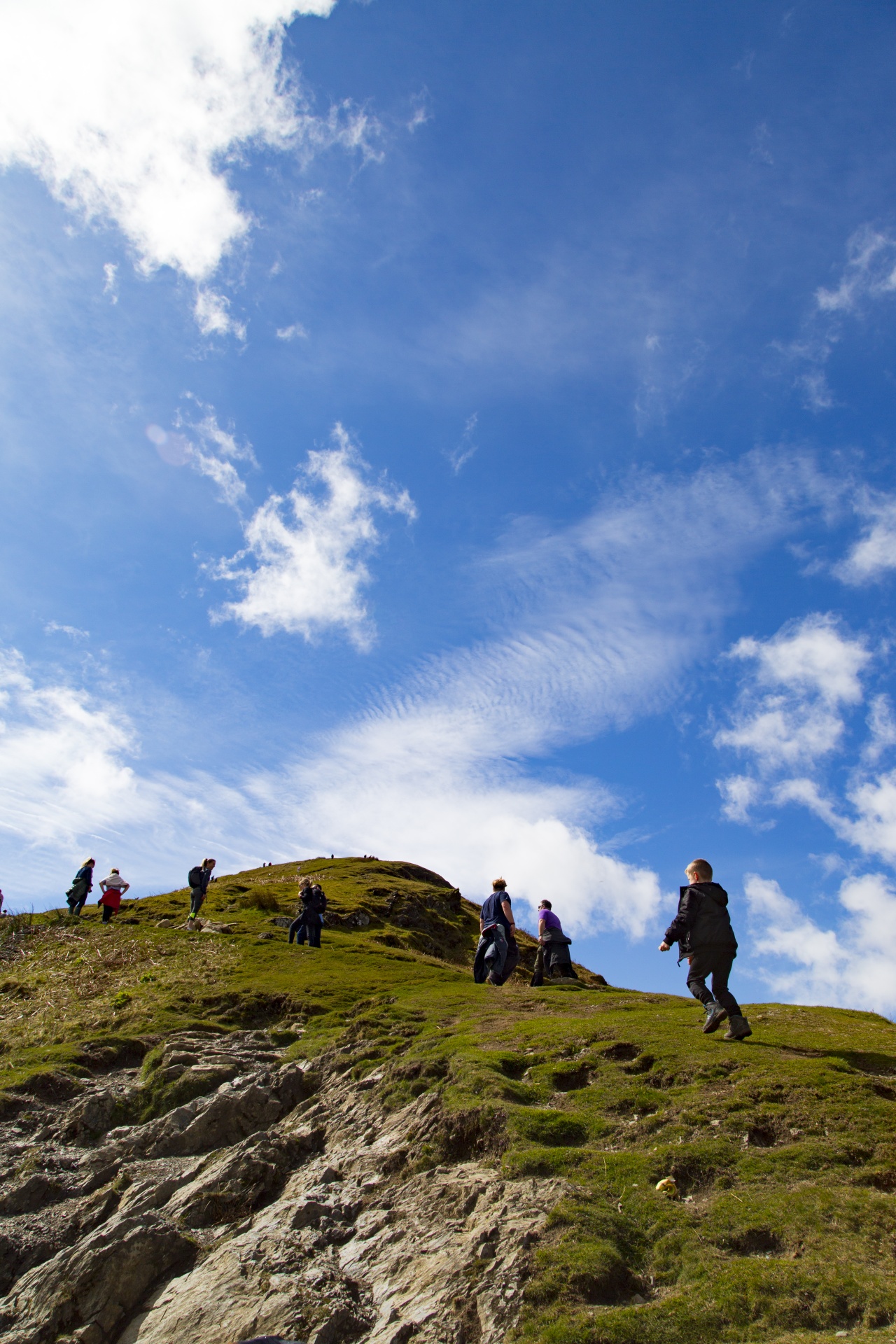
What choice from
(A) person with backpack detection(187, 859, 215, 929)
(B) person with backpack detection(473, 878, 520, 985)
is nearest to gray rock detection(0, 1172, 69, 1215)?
(B) person with backpack detection(473, 878, 520, 985)

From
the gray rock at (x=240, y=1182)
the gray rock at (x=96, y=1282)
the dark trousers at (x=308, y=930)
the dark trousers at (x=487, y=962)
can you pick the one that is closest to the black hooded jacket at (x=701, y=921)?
the gray rock at (x=240, y=1182)

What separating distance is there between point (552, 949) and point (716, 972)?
1233cm

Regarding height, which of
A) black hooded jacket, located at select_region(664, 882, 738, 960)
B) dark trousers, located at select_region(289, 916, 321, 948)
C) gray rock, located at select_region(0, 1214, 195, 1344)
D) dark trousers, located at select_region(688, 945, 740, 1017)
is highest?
dark trousers, located at select_region(289, 916, 321, 948)

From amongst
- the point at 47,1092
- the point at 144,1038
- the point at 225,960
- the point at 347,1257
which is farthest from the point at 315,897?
the point at 347,1257

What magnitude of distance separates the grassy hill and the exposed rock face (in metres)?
0.47

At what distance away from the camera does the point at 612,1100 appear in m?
11.8

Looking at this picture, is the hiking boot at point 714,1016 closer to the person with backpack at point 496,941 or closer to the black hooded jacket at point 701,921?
the black hooded jacket at point 701,921

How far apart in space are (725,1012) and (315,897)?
1877 centimetres

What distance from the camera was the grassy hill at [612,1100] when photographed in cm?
745

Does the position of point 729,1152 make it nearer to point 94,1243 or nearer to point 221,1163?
point 221,1163

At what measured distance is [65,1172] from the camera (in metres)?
13.0

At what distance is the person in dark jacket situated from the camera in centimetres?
1352

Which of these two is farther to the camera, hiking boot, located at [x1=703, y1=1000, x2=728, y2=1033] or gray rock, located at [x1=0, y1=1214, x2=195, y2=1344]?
hiking boot, located at [x1=703, y1=1000, x2=728, y2=1033]

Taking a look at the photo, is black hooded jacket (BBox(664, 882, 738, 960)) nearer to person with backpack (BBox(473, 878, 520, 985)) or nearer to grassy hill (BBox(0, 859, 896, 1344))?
grassy hill (BBox(0, 859, 896, 1344))
